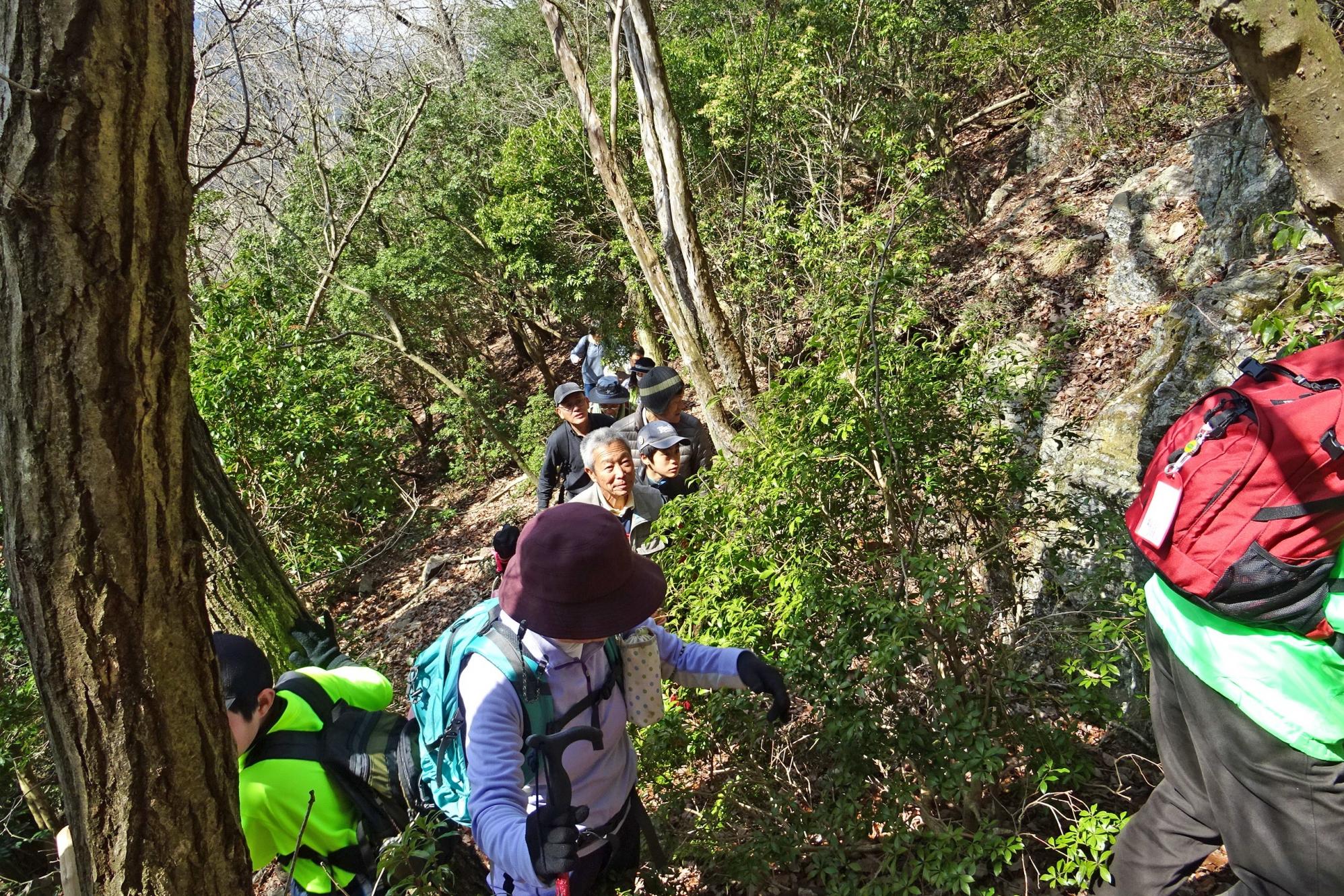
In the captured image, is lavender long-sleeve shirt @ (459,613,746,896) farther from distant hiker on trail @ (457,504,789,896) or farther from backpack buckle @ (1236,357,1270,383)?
backpack buckle @ (1236,357,1270,383)

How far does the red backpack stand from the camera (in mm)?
1640

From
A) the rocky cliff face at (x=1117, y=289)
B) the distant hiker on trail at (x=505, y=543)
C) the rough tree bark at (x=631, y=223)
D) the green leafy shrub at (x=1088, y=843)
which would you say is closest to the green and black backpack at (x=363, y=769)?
the distant hiker on trail at (x=505, y=543)

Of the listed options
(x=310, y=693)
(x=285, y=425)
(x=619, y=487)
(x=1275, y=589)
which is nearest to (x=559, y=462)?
(x=619, y=487)

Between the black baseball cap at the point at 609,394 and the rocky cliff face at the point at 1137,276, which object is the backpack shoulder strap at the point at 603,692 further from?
the black baseball cap at the point at 609,394

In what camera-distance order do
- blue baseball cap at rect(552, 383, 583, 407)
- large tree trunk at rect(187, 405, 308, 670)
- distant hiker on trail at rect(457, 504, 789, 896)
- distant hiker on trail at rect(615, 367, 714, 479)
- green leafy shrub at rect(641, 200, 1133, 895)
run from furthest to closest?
blue baseball cap at rect(552, 383, 583, 407) → distant hiker on trail at rect(615, 367, 714, 479) → large tree trunk at rect(187, 405, 308, 670) → green leafy shrub at rect(641, 200, 1133, 895) → distant hiker on trail at rect(457, 504, 789, 896)

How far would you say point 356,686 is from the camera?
92.1 inches

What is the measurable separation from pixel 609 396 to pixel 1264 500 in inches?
173

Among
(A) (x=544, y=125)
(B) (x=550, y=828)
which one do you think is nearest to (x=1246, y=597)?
(B) (x=550, y=828)

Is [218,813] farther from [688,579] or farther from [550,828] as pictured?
[688,579]

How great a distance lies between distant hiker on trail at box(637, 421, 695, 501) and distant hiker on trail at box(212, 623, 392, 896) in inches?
83.7

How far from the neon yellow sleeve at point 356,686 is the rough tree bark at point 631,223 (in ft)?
10.8

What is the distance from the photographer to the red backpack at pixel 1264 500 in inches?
64.6

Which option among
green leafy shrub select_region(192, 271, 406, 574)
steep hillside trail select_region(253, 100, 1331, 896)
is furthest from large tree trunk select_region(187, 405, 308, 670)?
green leafy shrub select_region(192, 271, 406, 574)

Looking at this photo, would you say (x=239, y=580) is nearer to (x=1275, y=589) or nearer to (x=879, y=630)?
(x=879, y=630)
